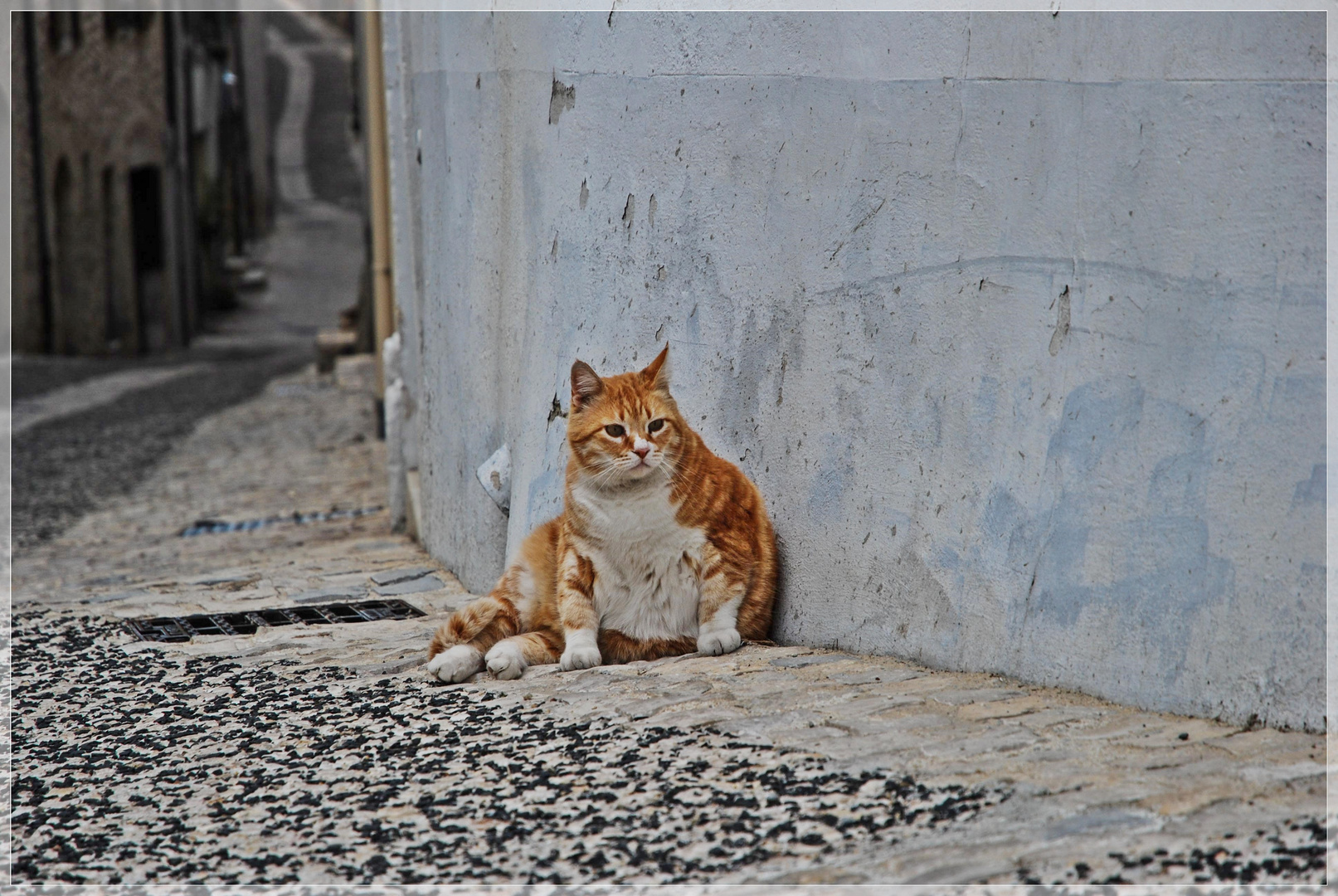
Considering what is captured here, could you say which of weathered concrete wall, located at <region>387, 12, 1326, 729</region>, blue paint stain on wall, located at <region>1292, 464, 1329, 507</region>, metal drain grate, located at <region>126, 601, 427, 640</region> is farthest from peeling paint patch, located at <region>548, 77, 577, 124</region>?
blue paint stain on wall, located at <region>1292, 464, 1329, 507</region>

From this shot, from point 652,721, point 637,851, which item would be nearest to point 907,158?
point 652,721

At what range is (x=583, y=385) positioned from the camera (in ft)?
14.6

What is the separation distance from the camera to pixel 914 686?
3984 millimetres

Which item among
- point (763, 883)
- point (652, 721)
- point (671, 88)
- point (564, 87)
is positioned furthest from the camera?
point (564, 87)

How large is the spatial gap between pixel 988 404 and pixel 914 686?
32.7 inches

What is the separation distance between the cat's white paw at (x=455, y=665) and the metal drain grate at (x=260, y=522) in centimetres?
453

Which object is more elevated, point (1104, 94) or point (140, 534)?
point (1104, 94)

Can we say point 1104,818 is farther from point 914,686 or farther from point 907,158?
point 907,158

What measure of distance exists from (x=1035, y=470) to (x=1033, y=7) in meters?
1.27

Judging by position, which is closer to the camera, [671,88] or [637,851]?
[637,851]

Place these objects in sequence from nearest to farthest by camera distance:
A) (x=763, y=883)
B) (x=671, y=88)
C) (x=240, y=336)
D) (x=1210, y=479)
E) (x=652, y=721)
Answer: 1. (x=763, y=883)
2. (x=1210, y=479)
3. (x=652, y=721)
4. (x=671, y=88)
5. (x=240, y=336)

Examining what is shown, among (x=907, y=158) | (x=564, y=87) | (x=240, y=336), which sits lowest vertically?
(x=240, y=336)

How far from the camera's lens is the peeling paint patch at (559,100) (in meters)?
5.03

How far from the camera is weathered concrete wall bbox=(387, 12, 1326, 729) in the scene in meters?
3.43
